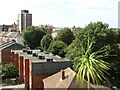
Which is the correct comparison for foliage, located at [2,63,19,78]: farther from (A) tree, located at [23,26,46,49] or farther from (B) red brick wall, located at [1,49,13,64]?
(A) tree, located at [23,26,46,49]

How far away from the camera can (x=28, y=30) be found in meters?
47.5

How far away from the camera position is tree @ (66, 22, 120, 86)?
21406 millimetres

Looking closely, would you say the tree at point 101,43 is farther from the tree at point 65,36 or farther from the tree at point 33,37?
the tree at point 33,37

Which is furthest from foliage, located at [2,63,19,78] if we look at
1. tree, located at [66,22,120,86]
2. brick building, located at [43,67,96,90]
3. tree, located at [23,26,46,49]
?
tree, located at [23,26,46,49]

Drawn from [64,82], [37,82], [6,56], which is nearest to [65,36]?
[6,56]

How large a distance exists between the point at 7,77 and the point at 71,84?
550 inches

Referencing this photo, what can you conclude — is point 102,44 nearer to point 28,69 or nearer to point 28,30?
point 28,69

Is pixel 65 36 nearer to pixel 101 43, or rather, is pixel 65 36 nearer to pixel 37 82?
pixel 101 43

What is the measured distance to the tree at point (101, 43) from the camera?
21406mm

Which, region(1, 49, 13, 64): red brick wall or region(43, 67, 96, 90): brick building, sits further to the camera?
region(1, 49, 13, 64): red brick wall

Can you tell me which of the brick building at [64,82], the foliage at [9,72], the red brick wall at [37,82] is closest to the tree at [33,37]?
the foliage at [9,72]

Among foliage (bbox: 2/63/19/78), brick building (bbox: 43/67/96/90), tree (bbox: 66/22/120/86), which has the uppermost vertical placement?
tree (bbox: 66/22/120/86)

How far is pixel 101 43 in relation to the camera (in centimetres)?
2206

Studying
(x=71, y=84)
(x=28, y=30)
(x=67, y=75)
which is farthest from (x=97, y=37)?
(x=28, y=30)
